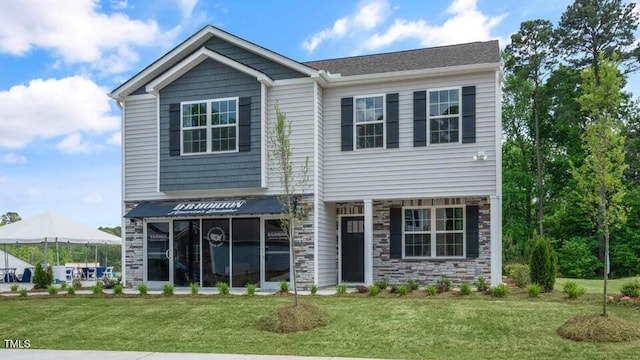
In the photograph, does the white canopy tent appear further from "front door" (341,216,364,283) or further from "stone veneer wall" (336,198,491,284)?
"stone veneer wall" (336,198,491,284)

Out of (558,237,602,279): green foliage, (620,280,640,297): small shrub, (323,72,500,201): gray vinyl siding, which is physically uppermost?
(323,72,500,201): gray vinyl siding

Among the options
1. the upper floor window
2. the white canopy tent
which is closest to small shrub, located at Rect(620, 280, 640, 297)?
the upper floor window

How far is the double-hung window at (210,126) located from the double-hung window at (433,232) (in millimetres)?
5385

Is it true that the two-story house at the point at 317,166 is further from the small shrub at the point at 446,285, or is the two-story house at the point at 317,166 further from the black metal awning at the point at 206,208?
the small shrub at the point at 446,285

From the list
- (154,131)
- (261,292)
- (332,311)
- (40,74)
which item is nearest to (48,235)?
(40,74)

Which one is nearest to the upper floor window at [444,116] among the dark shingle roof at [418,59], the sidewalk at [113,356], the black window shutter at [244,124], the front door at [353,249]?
the dark shingle roof at [418,59]

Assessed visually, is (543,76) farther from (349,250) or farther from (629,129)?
(349,250)

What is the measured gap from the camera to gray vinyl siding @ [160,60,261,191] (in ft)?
54.7

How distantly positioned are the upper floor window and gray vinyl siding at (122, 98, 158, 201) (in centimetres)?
798

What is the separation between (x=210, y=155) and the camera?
671 inches

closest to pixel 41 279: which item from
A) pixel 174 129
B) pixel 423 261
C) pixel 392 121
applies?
pixel 174 129

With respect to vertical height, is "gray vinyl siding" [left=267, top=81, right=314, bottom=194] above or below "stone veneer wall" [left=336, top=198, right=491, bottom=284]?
above

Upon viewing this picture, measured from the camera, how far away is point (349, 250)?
18188 millimetres

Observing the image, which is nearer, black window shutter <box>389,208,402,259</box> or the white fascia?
the white fascia
